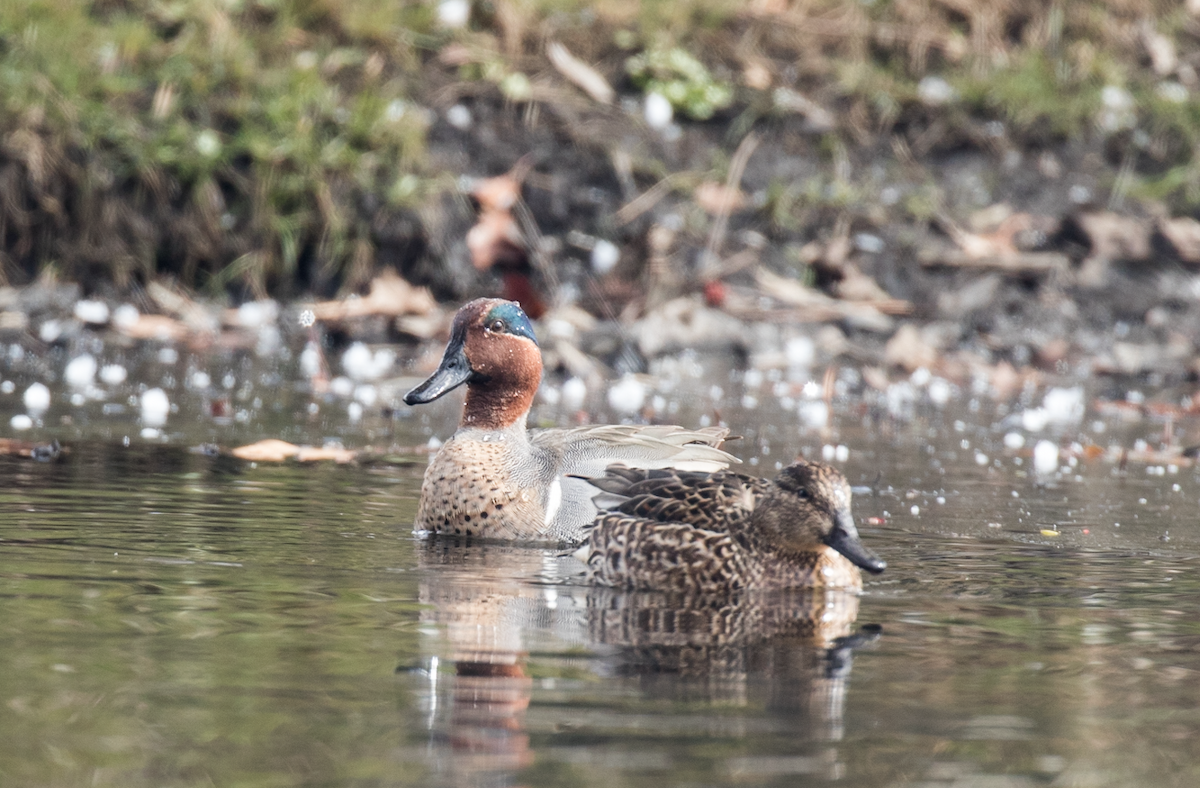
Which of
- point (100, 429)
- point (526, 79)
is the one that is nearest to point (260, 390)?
point (100, 429)

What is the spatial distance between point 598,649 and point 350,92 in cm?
951

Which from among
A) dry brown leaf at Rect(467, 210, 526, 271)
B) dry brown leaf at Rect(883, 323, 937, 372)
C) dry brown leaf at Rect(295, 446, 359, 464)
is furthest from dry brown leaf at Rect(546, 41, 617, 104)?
dry brown leaf at Rect(295, 446, 359, 464)

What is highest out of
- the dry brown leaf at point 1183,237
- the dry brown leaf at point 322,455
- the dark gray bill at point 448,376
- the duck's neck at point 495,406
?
the dry brown leaf at point 1183,237

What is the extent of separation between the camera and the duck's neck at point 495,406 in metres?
7.00

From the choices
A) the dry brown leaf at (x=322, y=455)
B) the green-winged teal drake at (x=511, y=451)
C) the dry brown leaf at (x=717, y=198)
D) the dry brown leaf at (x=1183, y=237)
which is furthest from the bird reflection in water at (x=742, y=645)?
the dry brown leaf at (x=1183, y=237)

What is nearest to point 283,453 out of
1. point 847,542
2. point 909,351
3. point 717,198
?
point 847,542

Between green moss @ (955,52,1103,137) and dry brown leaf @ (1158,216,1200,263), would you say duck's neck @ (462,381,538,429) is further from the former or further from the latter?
green moss @ (955,52,1103,137)

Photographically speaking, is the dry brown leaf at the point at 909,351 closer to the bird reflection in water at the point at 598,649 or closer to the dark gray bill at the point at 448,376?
the dark gray bill at the point at 448,376

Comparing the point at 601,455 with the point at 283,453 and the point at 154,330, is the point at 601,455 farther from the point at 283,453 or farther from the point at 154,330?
the point at 154,330

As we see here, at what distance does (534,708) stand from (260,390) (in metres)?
7.01

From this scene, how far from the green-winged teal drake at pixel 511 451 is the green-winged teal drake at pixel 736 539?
669 millimetres

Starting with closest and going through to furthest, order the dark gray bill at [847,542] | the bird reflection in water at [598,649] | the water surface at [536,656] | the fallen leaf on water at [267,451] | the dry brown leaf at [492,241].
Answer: the water surface at [536,656], the bird reflection in water at [598,649], the dark gray bill at [847,542], the fallen leaf on water at [267,451], the dry brown leaf at [492,241]

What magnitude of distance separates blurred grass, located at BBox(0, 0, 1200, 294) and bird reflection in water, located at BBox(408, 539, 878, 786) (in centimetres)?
702

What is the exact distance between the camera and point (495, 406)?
23.0 feet
